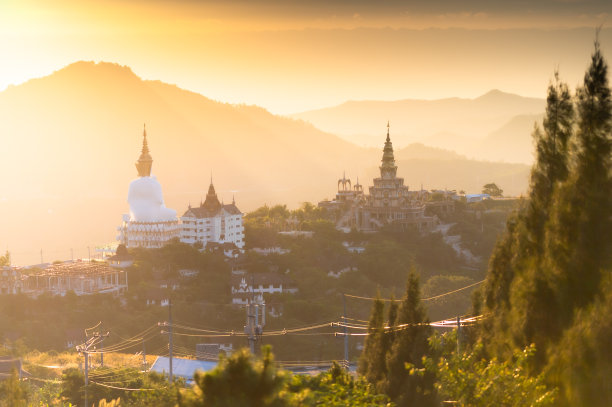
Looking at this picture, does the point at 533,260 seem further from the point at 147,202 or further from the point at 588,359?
the point at 147,202

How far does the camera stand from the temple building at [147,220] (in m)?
34.6

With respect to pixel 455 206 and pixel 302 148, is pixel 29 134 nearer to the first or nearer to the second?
pixel 302 148

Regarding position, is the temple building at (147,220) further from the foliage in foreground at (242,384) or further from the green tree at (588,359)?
the foliage in foreground at (242,384)

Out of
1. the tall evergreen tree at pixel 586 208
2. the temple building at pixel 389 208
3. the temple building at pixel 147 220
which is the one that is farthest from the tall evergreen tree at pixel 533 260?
the temple building at pixel 389 208

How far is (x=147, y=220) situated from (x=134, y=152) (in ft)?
322

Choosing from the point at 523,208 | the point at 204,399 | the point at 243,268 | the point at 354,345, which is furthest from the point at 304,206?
the point at 204,399

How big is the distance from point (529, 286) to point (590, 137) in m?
1.95

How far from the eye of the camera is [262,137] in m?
158

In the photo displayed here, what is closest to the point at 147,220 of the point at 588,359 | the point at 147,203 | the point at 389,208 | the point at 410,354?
the point at 147,203

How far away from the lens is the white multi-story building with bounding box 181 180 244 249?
3416 cm

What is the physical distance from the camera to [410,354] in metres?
12.8

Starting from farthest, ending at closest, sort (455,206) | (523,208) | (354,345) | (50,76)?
(50,76) < (455,206) < (354,345) < (523,208)

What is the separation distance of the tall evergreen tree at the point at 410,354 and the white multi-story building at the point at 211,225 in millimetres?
20984

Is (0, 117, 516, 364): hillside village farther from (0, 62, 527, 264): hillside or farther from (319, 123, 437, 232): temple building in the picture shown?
(0, 62, 527, 264): hillside
